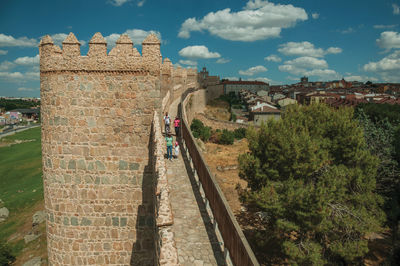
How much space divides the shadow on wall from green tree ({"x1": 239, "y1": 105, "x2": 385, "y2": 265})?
20.7ft

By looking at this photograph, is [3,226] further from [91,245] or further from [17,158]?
[17,158]

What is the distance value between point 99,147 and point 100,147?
0.10 ft

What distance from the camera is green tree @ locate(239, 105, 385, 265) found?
41.0ft

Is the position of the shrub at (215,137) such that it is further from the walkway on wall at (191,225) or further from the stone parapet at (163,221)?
the stone parapet at (163,221)

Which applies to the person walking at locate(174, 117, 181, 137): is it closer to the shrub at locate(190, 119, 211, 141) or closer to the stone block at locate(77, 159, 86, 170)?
the stone block at locate(77, 159, 86, 170)

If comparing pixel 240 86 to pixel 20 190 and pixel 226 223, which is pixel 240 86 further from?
pixel 226 223

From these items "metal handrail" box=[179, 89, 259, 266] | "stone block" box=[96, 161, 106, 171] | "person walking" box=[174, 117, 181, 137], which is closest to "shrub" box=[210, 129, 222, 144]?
"person walking" box=[174, 117, 181, 137]

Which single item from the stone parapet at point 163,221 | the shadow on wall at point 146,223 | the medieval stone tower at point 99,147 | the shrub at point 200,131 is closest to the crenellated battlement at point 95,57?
the medieval stone tower at point 99,147

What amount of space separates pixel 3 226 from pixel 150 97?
23.2m

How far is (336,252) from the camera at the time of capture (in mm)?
12688

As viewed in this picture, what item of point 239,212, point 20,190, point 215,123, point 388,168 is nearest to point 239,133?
point 215,123

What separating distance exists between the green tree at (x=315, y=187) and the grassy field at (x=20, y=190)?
15.9 m

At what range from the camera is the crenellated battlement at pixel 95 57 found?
27.1 ft

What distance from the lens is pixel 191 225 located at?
7652mm
